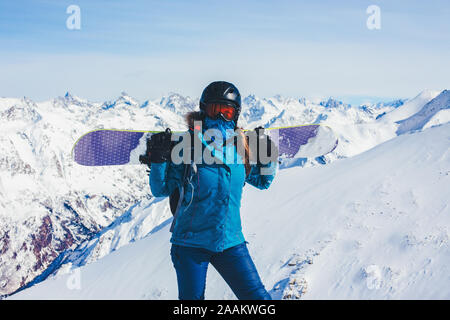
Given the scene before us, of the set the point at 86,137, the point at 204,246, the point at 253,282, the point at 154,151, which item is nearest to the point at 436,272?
the point at 253,282

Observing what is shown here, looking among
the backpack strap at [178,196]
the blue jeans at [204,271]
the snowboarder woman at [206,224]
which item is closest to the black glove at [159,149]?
the snowboarder woman at [206,224]

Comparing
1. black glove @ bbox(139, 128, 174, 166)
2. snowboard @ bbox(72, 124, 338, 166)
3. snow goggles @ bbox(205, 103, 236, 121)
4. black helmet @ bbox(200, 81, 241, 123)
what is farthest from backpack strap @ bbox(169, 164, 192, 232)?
snowboard @ bbox(72, 124, 338, 166)

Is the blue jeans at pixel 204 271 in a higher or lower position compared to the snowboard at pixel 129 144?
lower

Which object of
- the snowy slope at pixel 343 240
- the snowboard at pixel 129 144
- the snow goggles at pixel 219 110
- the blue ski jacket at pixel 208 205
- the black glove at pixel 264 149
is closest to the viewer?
the blue ski jacket at pixel 208 205

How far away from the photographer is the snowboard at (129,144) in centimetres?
723

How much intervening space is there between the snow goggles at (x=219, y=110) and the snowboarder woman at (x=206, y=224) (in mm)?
473

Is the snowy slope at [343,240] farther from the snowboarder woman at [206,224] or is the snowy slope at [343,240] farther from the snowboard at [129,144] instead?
the snowboarder woman at [206,224]

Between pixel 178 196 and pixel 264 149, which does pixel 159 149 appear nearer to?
pixel 178 196

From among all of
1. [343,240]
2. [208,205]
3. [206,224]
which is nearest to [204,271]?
[206,224]

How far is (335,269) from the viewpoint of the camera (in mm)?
10922

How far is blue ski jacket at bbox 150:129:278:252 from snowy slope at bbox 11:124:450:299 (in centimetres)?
616

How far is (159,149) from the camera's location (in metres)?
4.70

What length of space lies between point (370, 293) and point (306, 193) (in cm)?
897

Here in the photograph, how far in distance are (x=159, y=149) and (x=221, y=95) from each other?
1.11 m
